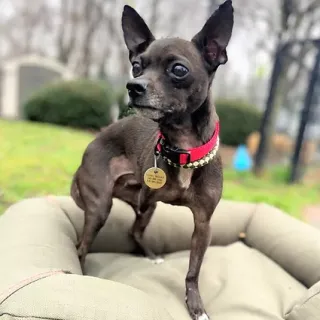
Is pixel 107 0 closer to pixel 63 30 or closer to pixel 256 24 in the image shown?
pixel 63 30

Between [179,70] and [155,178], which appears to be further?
[155,178]

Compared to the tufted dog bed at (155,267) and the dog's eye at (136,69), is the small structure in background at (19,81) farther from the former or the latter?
the dog's eye at (136,69)

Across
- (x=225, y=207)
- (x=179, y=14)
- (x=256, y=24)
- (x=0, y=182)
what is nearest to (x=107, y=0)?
(x=179, y=14)

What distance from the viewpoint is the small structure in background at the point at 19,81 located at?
500 inches

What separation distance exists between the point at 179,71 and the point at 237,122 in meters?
9.15

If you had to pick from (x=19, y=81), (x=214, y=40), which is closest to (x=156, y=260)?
(x=214, y=40)

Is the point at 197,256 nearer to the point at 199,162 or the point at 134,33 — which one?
the point at 199,162

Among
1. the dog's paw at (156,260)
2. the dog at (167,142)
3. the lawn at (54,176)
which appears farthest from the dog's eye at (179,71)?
the lawn at (54,176)

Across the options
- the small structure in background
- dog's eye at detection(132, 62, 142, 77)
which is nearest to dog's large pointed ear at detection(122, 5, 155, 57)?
dog's eye at detection(132, 62, 142, 77)

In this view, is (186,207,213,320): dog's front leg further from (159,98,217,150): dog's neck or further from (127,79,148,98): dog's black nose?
(127,79,148,98): dog's black nose

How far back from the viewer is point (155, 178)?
88.8 inches

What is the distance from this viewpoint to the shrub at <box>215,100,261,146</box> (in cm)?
1074

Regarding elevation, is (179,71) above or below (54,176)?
above

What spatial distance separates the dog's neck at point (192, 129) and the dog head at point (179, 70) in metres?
0.09
